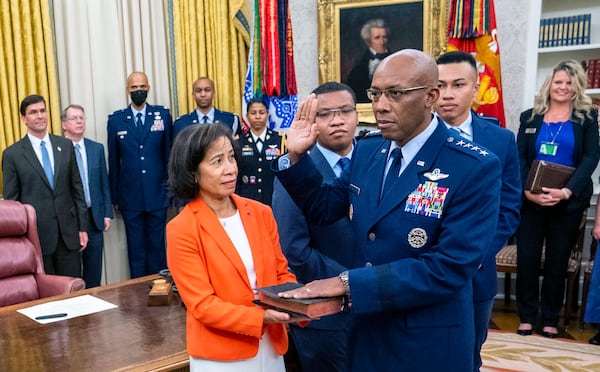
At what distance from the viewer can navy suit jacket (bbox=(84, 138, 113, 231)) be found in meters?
4.27

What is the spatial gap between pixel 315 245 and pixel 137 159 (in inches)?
127

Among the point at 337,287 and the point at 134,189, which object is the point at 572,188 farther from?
the point at 134,189

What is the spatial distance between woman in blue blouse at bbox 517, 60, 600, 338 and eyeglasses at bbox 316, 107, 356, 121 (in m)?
2.05

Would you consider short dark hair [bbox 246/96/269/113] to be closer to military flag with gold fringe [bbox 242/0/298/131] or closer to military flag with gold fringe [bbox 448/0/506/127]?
military flag with gold fringe [bbox 242/0/298/131]

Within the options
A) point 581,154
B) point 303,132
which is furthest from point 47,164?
point 581,154

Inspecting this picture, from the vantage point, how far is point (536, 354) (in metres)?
3.30

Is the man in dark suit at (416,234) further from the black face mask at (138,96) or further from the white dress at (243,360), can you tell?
the black face mask at (138,96)

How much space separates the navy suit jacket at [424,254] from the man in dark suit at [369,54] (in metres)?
3.70

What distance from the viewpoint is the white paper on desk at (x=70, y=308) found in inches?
88.3

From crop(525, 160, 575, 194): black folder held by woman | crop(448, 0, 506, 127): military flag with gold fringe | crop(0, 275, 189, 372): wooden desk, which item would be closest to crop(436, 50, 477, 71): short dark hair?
crop(0, 275, 189, 372): wooden desk

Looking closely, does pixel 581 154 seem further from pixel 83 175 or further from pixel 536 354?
pixel 83 175

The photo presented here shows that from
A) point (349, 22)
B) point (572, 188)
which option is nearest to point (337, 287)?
point (572, 188)

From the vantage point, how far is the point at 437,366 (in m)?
1.27

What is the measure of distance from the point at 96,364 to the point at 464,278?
120cm
